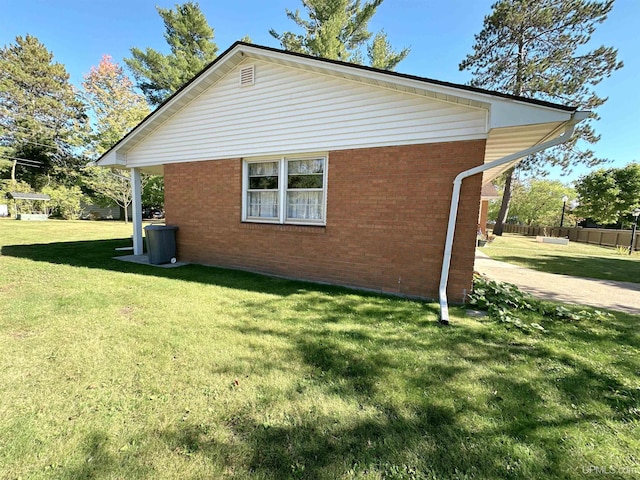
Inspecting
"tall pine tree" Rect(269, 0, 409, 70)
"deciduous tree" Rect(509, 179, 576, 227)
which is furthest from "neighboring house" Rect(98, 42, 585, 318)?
"deciduous tree" Rect(509, 179, 576, 227)

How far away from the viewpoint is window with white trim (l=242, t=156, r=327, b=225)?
6.36 metres

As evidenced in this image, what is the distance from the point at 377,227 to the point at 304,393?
377 cm

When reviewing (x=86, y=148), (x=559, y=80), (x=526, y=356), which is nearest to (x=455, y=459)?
(x=526, y=356)

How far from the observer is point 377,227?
562 cm

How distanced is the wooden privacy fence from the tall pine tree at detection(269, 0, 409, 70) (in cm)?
2211

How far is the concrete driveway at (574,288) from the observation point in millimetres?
5668

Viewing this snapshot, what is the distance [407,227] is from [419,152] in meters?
1.45

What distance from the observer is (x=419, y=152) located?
5227 millimetres

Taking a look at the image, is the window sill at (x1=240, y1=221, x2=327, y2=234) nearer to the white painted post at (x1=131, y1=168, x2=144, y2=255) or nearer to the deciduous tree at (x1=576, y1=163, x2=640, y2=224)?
the white painted post at (x1=131, y1=168, x2=144, y2=255)

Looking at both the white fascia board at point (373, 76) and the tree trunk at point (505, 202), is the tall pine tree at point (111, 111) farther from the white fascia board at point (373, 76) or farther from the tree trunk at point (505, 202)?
the tree trunk at point (505, 202)

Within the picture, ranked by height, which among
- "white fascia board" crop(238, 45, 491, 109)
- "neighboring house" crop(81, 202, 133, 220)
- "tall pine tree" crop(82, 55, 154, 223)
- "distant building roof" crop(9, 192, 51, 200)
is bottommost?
"neighboring house" crop(81, 202, 133, 220)

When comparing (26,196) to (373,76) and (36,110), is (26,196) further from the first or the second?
(373,76)

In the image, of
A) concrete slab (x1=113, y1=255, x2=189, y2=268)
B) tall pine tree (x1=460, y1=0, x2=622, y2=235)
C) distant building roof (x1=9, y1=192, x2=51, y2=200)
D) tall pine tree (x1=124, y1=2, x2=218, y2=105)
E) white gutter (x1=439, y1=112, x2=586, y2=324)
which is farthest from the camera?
distant building roof (x1=9, y1=192, x2=51, y2=200)

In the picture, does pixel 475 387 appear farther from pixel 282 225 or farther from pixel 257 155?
pixel 257 155
